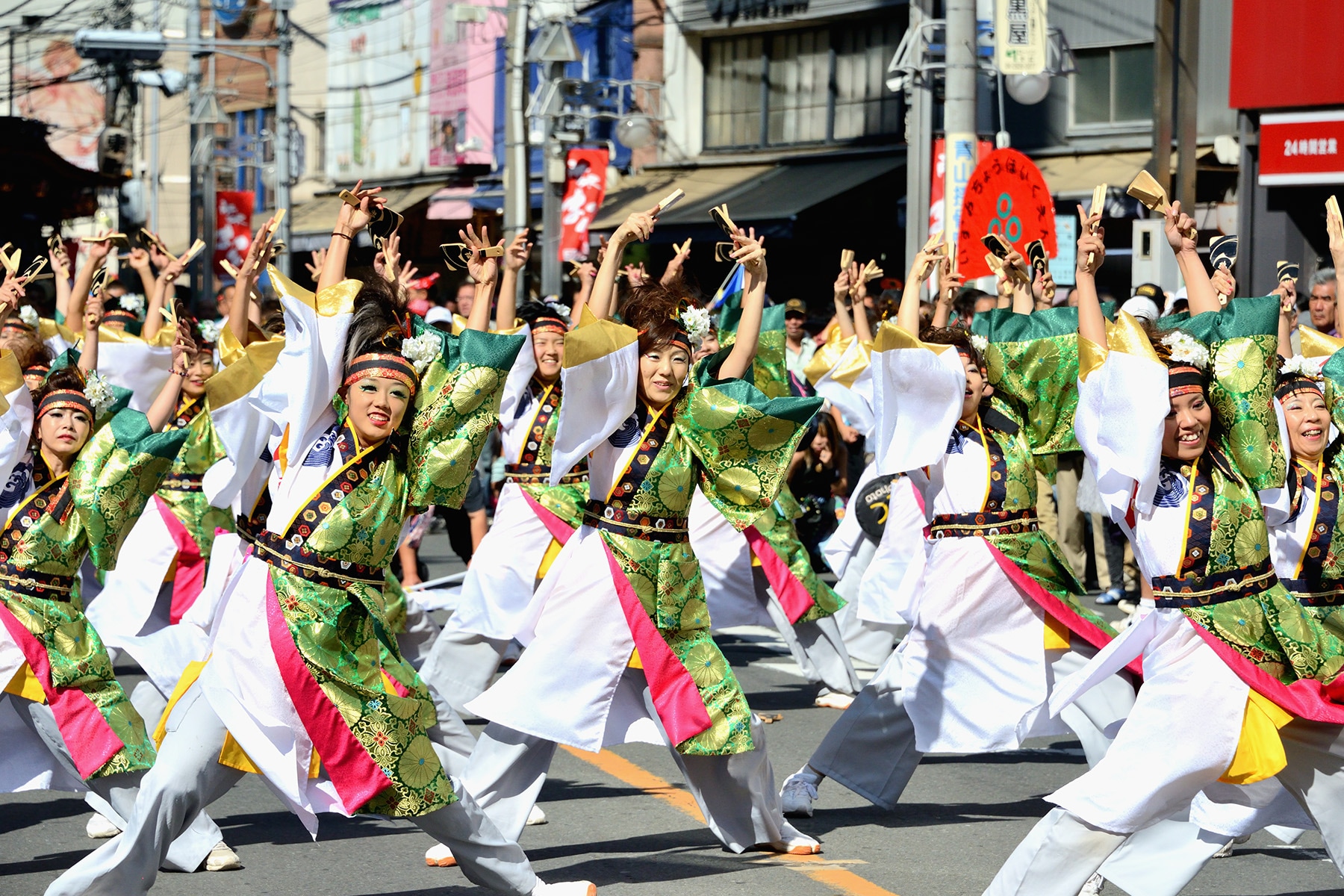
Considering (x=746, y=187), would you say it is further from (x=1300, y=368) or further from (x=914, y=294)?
(x=1300, y=368)

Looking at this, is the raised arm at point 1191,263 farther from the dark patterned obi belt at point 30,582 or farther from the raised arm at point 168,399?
the dark patterned obi belt at point 30,582

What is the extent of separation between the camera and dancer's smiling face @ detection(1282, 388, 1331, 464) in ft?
16.7

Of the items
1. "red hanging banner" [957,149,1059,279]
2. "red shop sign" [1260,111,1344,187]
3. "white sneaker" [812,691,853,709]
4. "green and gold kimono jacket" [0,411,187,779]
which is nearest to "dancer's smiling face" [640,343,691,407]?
"green and gold kimono jacket" [0,411,187,779]

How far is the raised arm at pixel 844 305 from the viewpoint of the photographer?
7.55 metres

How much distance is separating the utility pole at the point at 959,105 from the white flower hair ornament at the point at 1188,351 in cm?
694

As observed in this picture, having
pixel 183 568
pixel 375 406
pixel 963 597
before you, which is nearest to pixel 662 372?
pixel 375 406

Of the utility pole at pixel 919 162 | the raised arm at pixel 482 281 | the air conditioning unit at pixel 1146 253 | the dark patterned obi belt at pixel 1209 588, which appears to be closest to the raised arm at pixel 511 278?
the raised arm at pixel 482 281

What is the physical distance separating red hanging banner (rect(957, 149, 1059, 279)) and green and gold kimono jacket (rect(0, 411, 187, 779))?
5.85 m

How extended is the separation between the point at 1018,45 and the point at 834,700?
6059mm

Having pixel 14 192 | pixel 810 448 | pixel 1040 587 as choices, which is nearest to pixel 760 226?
pixel 810 448

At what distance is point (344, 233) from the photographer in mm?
4586

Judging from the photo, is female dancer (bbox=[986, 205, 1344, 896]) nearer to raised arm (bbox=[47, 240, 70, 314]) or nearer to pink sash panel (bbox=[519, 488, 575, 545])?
pink sash panel (bbox=[519, 488, 575, 545])

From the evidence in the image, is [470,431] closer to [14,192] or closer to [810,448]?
[810,448]

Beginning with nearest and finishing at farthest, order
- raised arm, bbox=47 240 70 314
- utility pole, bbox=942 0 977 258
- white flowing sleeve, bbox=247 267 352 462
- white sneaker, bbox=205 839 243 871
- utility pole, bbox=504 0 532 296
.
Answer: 1. white flowing sleeve, bbox=247 267 352 462
2. white sneaker, bbox=205 839 243 871
3. raised arm, bbox=47 240 70 314
4. utility pole, bbox=942 0 977 258
5. utility pole, bbox=504 0 532 296
